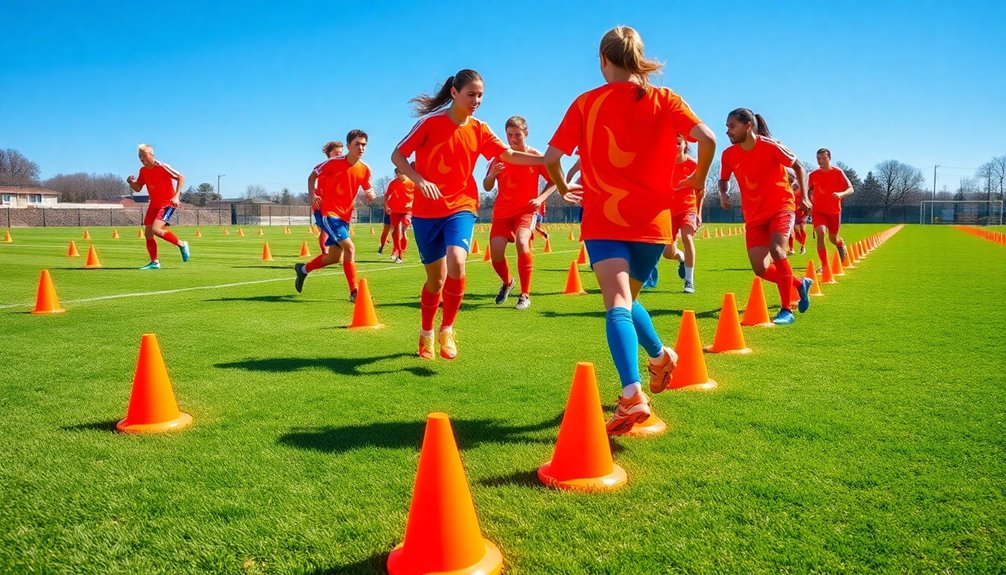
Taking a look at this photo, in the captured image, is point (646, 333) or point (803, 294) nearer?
point (646, 333)

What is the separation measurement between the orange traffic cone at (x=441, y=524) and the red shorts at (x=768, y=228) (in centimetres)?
613

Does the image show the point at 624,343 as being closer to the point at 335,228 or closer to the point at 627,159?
the point at 627,159

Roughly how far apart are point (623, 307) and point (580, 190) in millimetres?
1794

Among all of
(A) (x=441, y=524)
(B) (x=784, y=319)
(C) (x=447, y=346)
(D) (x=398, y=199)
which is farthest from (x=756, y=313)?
(D) (x=398, y=199)

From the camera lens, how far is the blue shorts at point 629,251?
3.99 m

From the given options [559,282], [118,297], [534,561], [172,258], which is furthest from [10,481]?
[172,258]

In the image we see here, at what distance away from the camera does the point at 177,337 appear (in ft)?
23.5

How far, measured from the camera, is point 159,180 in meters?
14.8

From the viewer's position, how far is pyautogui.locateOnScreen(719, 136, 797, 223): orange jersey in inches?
Answer: 312

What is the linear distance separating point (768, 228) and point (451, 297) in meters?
3.99

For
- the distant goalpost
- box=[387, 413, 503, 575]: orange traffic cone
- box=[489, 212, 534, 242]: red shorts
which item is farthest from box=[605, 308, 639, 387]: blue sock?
the distant goalpost

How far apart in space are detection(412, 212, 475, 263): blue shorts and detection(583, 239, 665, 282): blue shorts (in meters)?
2.15

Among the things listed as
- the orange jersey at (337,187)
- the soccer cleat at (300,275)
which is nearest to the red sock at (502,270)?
the orange jersey at (337,187)

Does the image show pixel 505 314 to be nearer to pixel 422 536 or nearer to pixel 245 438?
pixel 245 438
